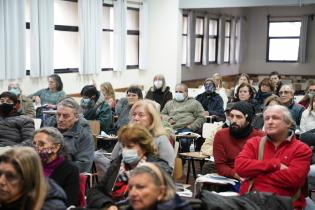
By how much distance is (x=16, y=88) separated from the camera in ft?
21.5

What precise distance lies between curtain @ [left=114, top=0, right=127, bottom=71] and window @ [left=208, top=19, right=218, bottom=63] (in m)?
4.49

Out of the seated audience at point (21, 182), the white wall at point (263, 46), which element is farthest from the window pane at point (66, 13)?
the white wall at point (263, 46)

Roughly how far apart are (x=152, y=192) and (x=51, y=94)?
541 centimetres

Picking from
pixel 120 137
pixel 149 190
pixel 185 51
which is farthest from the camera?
pixel 185 51

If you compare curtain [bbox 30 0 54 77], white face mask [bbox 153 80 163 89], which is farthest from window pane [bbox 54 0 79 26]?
white face mask [bbox 153 80 163 89]

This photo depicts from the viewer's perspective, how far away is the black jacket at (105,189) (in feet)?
8.87

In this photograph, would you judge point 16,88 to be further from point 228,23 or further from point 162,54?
point 228,23

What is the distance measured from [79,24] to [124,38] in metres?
1.46

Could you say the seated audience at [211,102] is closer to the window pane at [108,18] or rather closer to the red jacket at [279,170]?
the window pane at [108,18]

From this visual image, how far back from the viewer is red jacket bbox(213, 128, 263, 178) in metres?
3.64

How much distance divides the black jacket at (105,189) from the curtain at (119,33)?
6.59m

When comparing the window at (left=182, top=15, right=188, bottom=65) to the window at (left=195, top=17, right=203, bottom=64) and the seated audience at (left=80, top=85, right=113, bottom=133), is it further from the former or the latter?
the seated audience at (left=80, top=85, right=113, bottom=133)

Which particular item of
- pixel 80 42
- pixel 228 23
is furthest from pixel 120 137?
pixel 228 23

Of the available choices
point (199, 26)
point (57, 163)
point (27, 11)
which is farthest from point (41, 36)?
point (199, 26)
